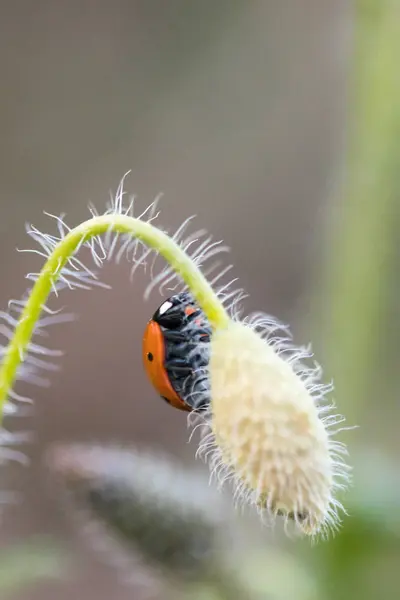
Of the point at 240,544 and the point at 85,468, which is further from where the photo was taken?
the point at 240,544

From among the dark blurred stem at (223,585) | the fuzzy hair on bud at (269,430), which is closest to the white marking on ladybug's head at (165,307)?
the fuzzy hair on bud at (269,430)

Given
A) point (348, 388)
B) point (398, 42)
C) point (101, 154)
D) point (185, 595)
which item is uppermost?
point (101, 154)

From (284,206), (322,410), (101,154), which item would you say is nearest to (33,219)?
(101,154)

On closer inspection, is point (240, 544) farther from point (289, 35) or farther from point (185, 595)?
point (289, 35)

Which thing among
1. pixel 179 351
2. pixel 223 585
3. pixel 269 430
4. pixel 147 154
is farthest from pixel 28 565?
pixel 147 154

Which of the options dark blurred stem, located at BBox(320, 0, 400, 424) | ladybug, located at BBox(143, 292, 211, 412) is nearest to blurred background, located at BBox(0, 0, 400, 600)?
dark blurred stem, located at BBox(320, 0, 400, 424)

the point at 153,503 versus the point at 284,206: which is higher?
the point at 284,206
